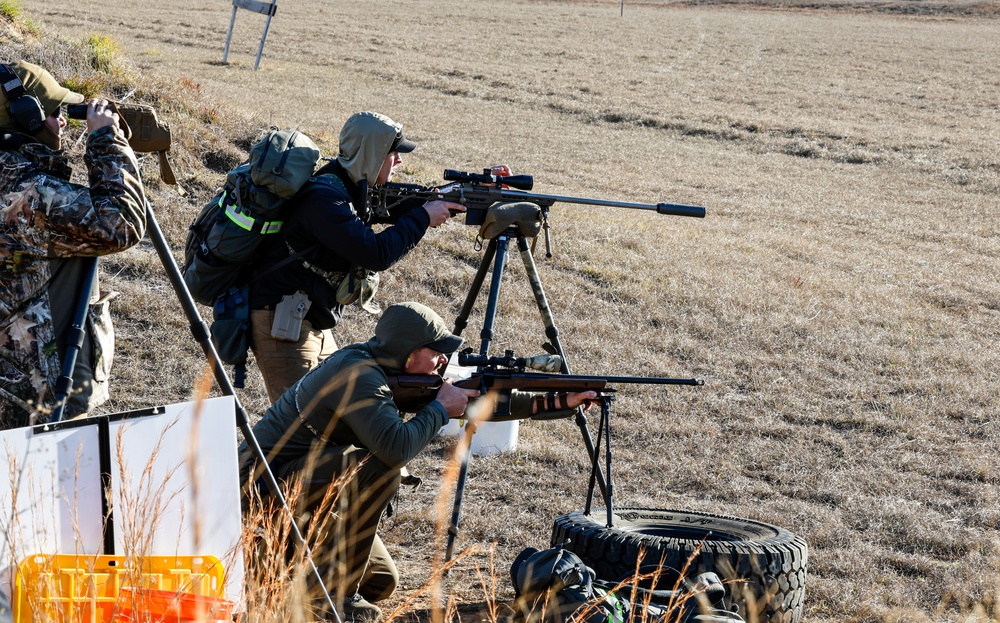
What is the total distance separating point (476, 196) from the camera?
5785mm

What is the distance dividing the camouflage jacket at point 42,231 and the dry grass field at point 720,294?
2.00 m

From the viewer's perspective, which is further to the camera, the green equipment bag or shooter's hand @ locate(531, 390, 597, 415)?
shooter's hand @ locate(531, 390, 597, 415)

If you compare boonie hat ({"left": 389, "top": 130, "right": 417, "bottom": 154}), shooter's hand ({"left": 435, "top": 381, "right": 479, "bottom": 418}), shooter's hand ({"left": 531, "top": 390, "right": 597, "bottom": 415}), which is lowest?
shooter's hand ({"left": 531, "top": 390, "right": 597, "bottom": 415})

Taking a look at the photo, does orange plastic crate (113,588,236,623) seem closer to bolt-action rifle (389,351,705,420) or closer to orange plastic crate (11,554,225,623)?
orange plastic crate (11,554,225,623)

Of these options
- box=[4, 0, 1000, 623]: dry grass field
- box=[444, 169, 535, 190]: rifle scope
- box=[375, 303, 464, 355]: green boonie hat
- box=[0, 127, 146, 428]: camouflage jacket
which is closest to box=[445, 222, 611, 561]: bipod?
box=[444, 169, 535, 190]: rifle scope

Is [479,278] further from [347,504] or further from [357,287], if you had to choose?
[347,504]

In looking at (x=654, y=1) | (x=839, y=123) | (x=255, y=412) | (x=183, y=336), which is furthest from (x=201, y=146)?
(x=654, y=1)

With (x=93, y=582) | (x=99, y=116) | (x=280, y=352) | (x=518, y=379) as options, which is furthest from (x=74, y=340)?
(x=518, y=379)

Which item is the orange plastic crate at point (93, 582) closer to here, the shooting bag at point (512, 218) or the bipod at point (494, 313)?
the bipod at point (494, 313)

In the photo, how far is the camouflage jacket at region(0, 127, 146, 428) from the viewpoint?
3.91 m

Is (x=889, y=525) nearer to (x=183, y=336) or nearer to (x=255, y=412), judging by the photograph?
(x=255, y=412)

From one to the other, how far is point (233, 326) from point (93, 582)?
7.76ft

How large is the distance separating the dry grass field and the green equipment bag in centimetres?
164

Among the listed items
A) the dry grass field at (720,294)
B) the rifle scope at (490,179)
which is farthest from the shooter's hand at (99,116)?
the dry grass field at (720,294)
